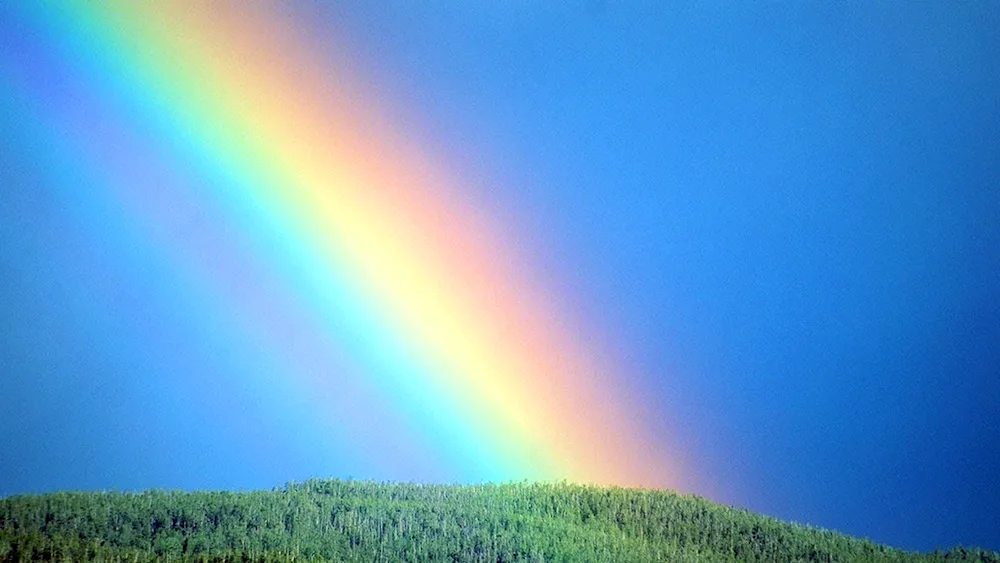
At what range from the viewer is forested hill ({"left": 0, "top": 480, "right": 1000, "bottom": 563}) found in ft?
37.0

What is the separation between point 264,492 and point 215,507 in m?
1.24

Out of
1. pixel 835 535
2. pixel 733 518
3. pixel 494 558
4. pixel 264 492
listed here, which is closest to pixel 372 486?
pixel 264 492

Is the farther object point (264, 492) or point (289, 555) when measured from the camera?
point (264, 492)

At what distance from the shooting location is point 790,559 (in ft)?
42.3

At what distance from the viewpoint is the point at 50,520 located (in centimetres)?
1234

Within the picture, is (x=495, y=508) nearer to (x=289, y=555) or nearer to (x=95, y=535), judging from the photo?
(x=289, y=555)

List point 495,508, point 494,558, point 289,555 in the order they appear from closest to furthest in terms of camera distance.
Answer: point 289,555 < point 494,558 < point 495,508

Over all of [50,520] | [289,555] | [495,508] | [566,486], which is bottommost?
[289,555]

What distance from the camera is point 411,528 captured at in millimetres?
12273

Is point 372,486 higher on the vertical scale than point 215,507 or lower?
higher

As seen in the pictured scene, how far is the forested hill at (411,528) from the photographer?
11.3 metres

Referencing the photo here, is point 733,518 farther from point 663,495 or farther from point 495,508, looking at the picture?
point 495,508

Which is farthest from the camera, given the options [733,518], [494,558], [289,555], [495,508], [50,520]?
[733,518]

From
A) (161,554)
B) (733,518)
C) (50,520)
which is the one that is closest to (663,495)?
(733,518)
